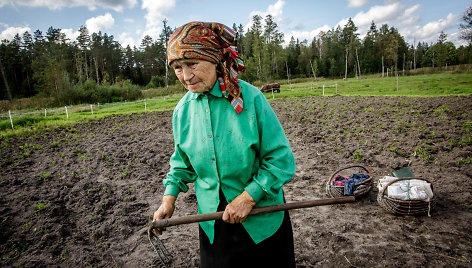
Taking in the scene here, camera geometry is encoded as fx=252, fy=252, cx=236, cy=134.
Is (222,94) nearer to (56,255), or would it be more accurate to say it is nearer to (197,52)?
(197,52)

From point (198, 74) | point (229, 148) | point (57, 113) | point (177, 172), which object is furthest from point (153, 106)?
point (229, 148)

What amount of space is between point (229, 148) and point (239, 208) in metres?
0.31

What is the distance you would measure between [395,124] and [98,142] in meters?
10.4

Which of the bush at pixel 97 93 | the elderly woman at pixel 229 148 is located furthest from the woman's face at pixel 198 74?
the bush at pixel 97 93

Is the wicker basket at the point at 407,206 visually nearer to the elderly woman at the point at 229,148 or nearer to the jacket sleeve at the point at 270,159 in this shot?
the elderly woman at the point at 229,148

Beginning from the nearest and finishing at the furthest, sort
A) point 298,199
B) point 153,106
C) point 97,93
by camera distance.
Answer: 1. point 298,199
2. point 153,106
3. point 97,93

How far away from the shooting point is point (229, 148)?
4.36ft

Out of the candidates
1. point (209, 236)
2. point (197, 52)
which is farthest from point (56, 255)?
point (197, 52)

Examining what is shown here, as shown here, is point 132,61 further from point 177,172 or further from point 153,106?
point 177,172

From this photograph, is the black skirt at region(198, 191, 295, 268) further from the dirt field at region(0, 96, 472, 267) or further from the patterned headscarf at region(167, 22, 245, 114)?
the dirt field at region(0, 96, 472, 267)

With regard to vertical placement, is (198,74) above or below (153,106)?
above

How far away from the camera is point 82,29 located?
155 feet

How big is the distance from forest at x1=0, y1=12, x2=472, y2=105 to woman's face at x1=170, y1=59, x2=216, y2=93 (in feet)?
117

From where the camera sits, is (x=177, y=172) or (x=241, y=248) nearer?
(x=241, y=248)
